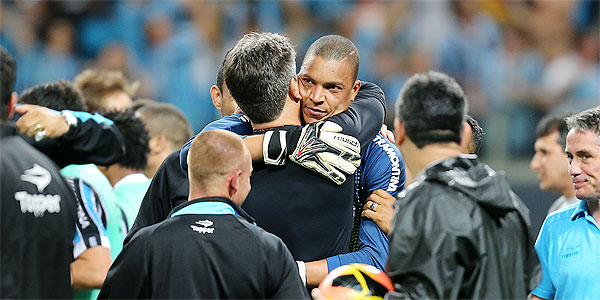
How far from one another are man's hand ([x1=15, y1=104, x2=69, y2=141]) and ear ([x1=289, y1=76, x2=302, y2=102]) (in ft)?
3.93

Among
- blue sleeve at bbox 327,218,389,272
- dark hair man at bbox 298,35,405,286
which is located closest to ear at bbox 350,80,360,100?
dark hair man at bbox 298,35,405,286

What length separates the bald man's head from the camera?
3.31 m

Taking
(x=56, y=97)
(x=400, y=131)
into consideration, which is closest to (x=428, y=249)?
(x=400, y=131)

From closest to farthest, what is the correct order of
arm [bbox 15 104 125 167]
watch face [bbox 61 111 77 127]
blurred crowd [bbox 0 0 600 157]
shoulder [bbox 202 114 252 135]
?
shoulder [bbox 202 114 252 135]
arm [bbox 15 104 125 167]
watch face [bbox 61 111 77 127]
blurred crowd [bbox 0 0 600 157]

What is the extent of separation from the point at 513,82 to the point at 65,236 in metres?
7.64

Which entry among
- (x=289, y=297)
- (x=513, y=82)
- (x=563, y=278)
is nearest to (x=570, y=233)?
(x=563, y=278)

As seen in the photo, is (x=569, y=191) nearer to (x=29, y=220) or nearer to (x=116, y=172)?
(x=116, y=172)

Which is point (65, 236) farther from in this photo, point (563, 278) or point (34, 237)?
point (563, 278)

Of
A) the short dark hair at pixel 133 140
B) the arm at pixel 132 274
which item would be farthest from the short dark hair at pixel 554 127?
the arm at pixel 132 274

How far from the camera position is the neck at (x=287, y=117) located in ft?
11.8

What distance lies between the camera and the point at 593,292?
13.6ft

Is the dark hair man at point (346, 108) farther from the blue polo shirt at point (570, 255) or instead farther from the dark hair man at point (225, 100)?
the blue polo shirt at point (570, 255)

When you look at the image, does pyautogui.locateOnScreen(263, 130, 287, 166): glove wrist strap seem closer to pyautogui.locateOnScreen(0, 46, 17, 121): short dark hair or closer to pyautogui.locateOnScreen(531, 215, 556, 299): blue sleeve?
pyautogui.locateOnScreen(0, 46, 17, 121): short dark hair

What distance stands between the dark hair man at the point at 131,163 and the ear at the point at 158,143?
47 centimetres
